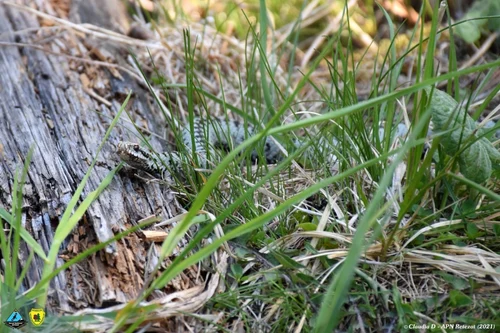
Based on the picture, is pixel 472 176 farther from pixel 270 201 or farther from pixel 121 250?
pixel 121 250

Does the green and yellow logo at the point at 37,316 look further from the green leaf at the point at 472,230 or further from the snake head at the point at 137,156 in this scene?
the green leaf at the point at 472,230

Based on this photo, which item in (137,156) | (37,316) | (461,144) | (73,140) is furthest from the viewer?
(73,140)

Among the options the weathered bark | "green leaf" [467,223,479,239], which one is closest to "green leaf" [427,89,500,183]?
"green leaf" [467,223,479,239]

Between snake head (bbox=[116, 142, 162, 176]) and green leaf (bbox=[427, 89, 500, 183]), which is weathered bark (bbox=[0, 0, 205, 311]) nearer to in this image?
snake head (bbox=[116, 142, 162, 176])

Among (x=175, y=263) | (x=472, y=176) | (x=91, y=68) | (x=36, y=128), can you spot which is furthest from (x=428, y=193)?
(x=91, y=68)

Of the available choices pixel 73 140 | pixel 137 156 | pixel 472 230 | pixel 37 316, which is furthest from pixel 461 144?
pixel 73 140

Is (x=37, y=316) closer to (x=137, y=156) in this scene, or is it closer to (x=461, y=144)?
(x=137, y=156)

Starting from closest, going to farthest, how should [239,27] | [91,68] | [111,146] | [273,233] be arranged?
[273,233] < [111,146] < [91,68] < [239,27]
